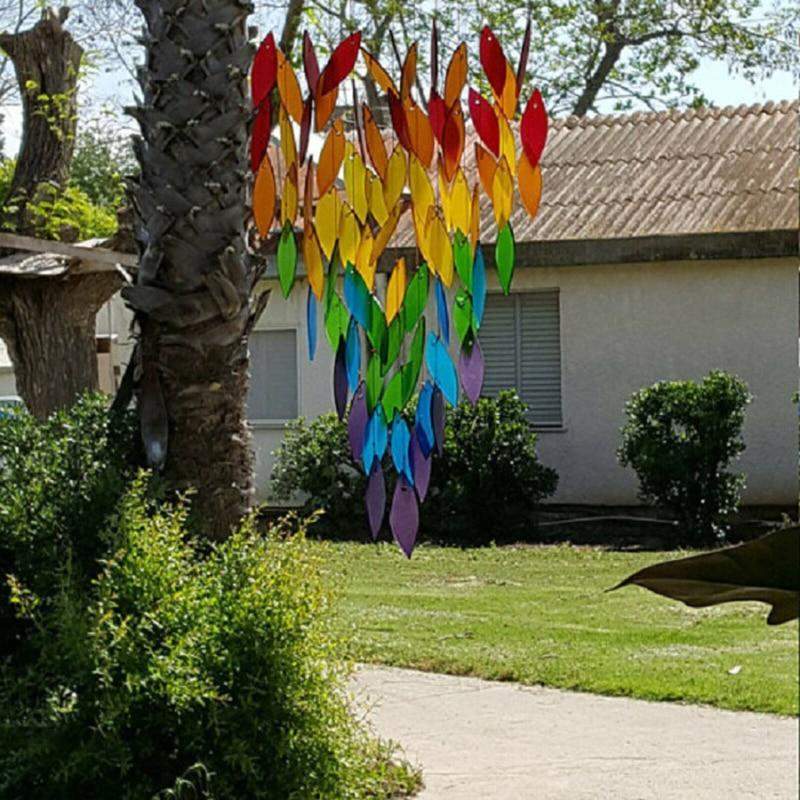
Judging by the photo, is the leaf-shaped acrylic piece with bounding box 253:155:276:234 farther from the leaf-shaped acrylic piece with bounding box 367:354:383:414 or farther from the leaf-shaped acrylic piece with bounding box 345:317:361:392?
the leaf-shaped acrylic piece with bounding box 367:354:383:414

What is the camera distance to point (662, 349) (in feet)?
47.6

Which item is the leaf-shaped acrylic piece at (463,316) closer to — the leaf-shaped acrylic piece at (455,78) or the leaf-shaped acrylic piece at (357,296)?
the leaf-shaped acrylic piece at (357,296)

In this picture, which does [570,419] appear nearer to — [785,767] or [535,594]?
[535,594]

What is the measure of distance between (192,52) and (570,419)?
349 inches

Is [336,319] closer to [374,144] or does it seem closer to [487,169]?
[374,144]

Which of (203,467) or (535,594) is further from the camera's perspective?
(535,594)

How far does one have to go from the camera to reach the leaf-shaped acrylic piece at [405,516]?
20.5 ft

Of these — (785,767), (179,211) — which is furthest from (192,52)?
(785,767)

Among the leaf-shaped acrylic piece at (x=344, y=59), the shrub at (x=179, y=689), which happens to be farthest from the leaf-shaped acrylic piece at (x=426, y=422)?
the leaf-shaped acrylic piece at (x=344, y=59)

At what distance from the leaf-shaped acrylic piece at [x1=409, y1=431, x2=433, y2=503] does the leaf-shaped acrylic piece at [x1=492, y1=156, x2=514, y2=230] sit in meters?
0.98

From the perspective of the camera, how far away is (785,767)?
571 cm

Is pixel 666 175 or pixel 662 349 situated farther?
pixel 666 175

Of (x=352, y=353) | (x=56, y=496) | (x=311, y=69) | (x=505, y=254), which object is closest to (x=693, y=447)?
(x=505, y=254)

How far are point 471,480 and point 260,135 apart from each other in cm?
725
